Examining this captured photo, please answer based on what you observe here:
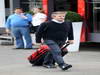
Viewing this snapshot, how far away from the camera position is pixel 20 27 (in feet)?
50.6

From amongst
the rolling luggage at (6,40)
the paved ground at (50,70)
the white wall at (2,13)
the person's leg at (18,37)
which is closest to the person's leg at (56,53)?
the paved ground at (50,70)

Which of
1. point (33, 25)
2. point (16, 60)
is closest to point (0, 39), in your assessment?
point (33, 25)

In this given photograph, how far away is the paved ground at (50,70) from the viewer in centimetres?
1019

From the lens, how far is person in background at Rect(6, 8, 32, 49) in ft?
50.3

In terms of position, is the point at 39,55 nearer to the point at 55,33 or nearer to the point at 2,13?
the point at 55,33

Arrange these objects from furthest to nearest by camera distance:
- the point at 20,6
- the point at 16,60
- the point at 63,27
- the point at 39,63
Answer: the point at 20,6 → the point at 16,60 → the point at 39,63 → the point at 63,27

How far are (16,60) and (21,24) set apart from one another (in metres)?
3.07

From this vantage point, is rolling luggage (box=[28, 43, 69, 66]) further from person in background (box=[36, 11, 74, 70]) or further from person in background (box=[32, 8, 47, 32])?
person in background (box=[32, 8, 47, 32])

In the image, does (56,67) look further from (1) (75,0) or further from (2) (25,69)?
(1) (75,0)

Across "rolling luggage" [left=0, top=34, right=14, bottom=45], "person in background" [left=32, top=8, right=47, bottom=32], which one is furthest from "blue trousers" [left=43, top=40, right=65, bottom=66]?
"rolling luggage" [left=0, top=34, right=14, bottom=45]

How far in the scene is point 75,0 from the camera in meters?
15.8

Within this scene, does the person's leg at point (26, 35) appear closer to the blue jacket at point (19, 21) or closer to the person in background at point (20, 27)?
the person in background at point (20, 27)

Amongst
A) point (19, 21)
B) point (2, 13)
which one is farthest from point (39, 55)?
point (2, 13)

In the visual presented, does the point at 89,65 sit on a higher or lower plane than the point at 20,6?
lower
